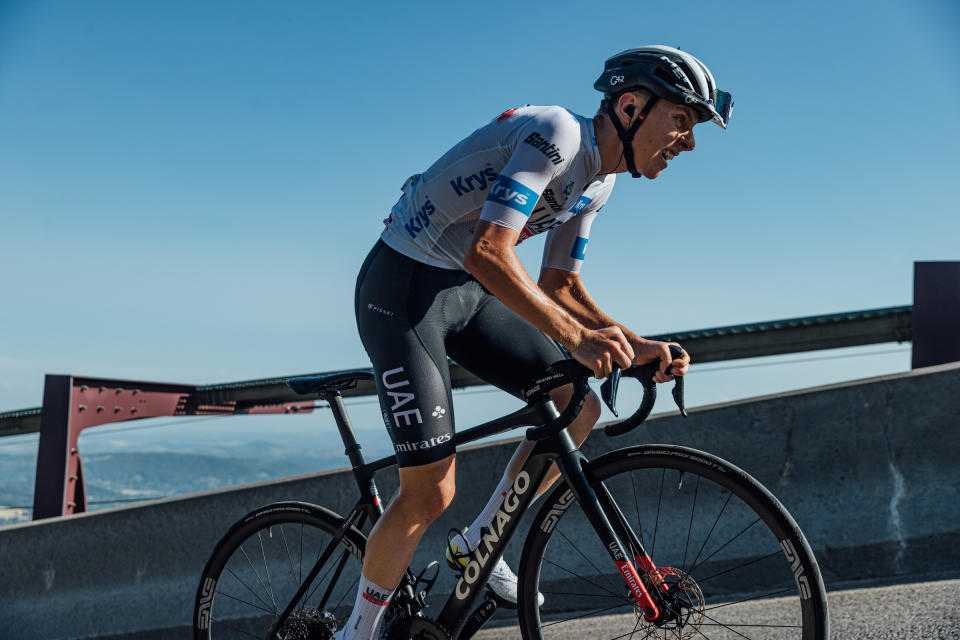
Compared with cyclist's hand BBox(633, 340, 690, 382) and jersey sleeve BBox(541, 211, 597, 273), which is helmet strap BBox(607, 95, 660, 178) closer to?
jersey sleeve BBox(541, 211, 597, 273)

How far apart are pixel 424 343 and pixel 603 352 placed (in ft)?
2.38

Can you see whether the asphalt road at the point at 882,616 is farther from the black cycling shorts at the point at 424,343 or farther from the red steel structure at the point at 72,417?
the red steel structure at the point at 72,417

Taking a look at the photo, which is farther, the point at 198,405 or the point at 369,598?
the point at 198,405

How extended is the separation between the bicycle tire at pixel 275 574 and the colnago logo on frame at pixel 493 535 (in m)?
0.63

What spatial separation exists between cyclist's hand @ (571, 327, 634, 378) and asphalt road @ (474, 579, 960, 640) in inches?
39.9

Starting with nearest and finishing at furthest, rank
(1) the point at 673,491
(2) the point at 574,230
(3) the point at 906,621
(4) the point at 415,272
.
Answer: (4) the point at 415,272
(3) the point at 906,621
(2) the point at 574,230
(1) the point at 673,491

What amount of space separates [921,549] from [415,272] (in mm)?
2861

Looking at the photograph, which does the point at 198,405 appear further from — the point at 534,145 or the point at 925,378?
the point at 925,378

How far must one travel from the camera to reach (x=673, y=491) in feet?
13.5

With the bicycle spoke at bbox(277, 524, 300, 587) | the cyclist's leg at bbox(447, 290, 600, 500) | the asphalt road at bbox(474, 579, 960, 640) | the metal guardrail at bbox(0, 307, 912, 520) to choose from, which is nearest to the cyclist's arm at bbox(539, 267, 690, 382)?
the cyclist's leg at bbox(447, 290, 600, 500)

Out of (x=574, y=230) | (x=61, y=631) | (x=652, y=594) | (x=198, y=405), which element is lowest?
(x=61, y=631)

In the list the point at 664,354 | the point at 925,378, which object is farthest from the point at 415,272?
the point at 925,378

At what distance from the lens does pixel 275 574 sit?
13.8ft

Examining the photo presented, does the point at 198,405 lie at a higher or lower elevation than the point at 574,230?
lower
